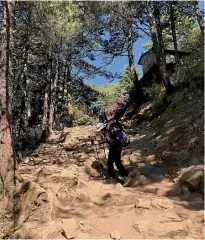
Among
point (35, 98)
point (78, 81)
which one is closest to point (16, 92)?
point (35, 98)

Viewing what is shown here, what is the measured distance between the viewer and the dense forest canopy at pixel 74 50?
602 inches

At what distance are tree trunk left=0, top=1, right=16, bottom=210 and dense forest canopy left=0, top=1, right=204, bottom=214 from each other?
4018 mm

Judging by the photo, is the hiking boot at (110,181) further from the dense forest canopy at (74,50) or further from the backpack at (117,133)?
the dense forest canopy at (74,50)

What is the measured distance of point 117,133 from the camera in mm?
8055

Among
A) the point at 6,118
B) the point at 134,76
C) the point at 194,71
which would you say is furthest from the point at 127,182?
the point at 134,76

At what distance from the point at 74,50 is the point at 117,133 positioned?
52.4 feet

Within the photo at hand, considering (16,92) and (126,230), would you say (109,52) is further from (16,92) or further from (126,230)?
(126,230)

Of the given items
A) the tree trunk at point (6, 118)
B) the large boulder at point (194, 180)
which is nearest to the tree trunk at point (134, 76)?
the tree trunk at point (6, 118)

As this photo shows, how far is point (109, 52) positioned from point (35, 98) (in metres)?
6.26

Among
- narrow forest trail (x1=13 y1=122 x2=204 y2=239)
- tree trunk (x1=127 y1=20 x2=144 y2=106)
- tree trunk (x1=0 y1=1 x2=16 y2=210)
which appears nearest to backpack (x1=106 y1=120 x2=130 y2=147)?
narrow forest trail (x1=13 y1=122 x2=204 y2=239)

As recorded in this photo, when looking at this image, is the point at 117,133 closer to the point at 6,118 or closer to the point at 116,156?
the point at 116,156

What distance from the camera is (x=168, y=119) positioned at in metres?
12.1

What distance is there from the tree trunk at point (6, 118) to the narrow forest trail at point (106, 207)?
1.53 ft

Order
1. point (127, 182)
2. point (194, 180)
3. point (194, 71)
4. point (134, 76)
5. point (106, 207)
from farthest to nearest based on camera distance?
1. point (134, 76)
2. point (194, 71)
3. point (127, 182)
4. point (106, 207)
5. point (194, 180)
